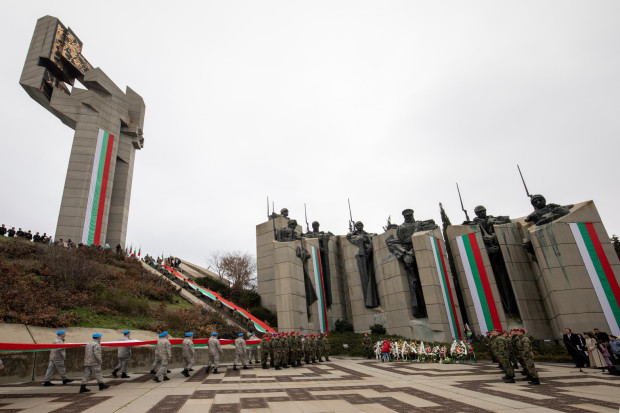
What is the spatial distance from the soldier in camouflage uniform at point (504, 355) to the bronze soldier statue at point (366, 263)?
1162 centimetres

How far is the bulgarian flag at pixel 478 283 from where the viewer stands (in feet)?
54.4

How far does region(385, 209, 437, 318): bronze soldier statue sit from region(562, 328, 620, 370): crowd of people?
24.4ft

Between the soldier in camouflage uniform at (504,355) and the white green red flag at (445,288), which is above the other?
the white green red flag at (445,288)

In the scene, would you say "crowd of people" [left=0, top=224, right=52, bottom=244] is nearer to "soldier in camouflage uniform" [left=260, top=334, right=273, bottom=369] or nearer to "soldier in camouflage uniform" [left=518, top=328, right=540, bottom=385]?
"soldier in camouflage uniform" [left=260, top=334, right=273, bottom=369]

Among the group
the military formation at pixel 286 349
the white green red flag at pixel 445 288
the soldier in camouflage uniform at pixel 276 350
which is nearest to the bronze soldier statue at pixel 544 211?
the white green red flag at pixel 445 288

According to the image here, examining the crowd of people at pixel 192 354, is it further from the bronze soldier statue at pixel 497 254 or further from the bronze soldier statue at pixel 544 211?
the bronze soldier statue at pixel 544 211

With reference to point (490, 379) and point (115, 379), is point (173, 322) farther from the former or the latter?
point (490, 379)

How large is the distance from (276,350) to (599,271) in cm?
1345

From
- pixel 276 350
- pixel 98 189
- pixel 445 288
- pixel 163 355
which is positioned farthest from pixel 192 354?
pixel 98 189

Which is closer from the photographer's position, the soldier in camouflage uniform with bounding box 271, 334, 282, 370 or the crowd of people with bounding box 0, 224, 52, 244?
the soldier in camouflage uniform with bounding box 271, 334, 282, 370

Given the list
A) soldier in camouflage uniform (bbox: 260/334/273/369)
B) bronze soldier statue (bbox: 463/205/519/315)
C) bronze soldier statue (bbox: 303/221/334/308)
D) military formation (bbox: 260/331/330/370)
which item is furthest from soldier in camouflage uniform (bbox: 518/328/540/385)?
bronze soldier statue (bbox: 303/221/334/308)

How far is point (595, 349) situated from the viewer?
10.2 m

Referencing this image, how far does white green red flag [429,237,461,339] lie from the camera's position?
1689 cm

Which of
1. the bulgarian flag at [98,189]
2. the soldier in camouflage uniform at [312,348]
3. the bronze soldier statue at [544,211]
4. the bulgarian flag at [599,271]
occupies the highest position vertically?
the bulgarian flag at [98,189]
